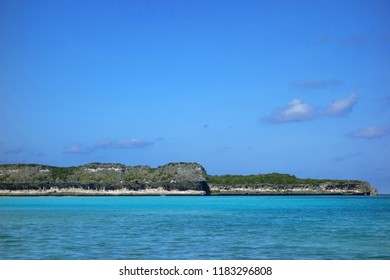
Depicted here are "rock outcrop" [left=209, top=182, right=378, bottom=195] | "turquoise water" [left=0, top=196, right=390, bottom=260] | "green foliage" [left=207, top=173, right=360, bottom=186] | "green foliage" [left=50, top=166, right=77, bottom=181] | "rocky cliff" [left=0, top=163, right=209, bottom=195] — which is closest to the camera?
"turquoise water" [left=0, top=196, right=390, bottom=260]

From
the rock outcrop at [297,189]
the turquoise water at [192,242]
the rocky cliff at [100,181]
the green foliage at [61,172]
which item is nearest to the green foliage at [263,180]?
the rock outcrop at [297,189]

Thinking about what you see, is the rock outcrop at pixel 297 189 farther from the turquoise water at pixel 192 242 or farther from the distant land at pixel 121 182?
the turquoise water at pixel 192 242

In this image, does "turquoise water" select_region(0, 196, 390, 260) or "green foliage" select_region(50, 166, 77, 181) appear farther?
"green foliage" select_region(50, 166, 77, 181)

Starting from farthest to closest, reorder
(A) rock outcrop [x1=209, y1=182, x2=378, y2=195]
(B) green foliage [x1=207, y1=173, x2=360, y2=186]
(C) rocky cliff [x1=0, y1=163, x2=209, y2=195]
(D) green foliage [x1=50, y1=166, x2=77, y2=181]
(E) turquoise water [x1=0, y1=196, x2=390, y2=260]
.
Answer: (B) green foliage [x1=207, y1=173, x2=360, y2=186], (A) rock outcrop [x1=209, y1=182, x2=378, y2=195], (D) green foliage [x1=50, y1=166, x2=77, y2=181], (C) rocky cliff [x1=0, y1=163, x2=209, y2=195], (E) turquoise water [x1=0, y1=196, x2=390, y2=260]

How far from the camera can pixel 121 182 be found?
5950 inches

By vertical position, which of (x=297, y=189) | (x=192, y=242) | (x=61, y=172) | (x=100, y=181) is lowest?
(x=192, y=242)

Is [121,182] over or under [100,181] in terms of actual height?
under

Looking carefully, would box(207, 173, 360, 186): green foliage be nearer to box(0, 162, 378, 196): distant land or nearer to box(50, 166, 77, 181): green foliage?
box(0, 162, 378, 196): distant land

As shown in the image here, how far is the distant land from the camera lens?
14762 centimetres

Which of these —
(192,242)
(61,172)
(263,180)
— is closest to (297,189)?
(263,180)

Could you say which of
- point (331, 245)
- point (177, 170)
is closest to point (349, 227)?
point (331, 245)

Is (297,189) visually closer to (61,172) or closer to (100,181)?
(100,181)

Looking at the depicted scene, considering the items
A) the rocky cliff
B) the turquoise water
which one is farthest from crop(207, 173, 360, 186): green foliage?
the turquoise water

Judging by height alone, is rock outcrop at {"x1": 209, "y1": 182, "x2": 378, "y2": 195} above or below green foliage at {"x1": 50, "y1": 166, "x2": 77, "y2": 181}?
below
